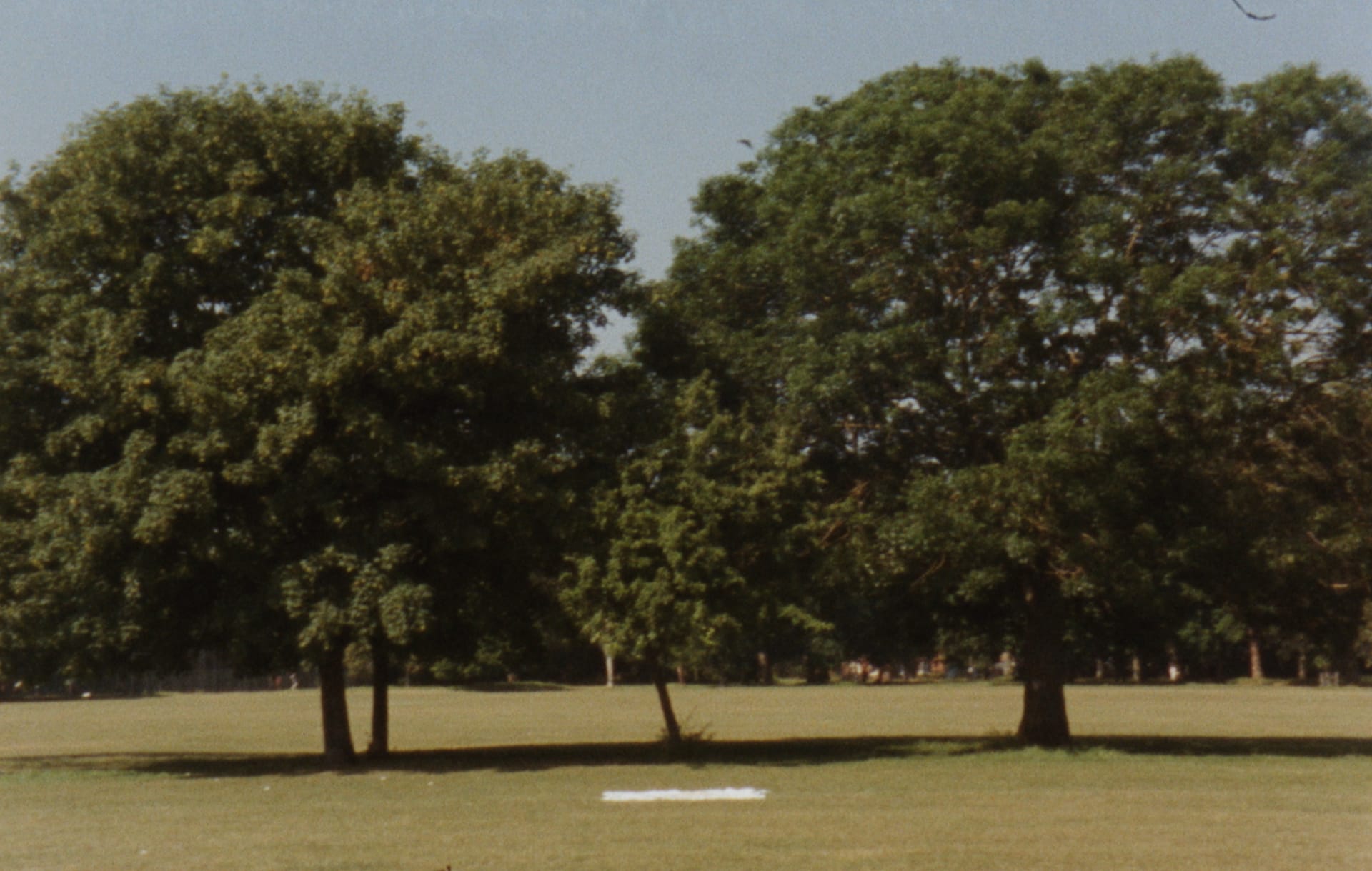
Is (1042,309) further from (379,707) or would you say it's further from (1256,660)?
(1256,660)

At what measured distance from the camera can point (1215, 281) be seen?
95.7ft

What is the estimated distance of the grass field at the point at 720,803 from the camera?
53.5 feet

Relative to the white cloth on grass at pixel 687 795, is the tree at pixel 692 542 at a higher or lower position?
higher

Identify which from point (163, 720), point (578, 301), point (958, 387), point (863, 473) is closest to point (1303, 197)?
point (958, 387)

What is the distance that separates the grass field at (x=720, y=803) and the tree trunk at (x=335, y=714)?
0.83m

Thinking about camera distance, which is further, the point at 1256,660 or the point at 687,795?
the point at 1256,660

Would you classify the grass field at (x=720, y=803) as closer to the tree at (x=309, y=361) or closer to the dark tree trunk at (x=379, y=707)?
the dark tree trunk at (x=379, y=707)

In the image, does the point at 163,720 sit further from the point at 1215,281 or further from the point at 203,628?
the point at 1215,281

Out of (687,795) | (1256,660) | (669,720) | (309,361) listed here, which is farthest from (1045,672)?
(1256,660)

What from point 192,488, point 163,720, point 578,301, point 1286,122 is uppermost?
point 1286,122

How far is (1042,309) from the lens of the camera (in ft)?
98.3

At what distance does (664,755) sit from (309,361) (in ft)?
40.9

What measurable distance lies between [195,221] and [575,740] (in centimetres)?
1888

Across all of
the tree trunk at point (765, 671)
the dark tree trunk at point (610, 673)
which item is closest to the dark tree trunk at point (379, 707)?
the dark tree trunk at point (610, 673)
